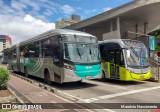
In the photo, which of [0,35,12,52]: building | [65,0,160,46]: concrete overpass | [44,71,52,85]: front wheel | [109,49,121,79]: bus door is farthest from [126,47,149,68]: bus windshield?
[0,35,12,52]: building

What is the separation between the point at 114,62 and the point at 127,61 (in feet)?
4.25

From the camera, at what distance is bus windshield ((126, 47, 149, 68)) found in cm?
1277

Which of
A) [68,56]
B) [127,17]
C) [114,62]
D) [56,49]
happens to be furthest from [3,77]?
[127,17]

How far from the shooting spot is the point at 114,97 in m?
9.09

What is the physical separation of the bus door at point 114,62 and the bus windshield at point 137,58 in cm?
77

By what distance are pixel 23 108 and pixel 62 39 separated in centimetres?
514

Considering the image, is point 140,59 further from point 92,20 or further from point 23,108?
point 92,20

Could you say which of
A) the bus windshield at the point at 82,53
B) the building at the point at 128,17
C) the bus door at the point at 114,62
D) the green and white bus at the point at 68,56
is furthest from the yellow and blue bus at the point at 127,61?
the building at the point at 128,17

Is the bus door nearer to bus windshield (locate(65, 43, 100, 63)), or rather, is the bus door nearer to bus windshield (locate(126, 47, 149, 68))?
bus windshield (locate(126, 47, 149, 68))

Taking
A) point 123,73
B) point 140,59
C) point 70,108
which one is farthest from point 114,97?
point 140,59

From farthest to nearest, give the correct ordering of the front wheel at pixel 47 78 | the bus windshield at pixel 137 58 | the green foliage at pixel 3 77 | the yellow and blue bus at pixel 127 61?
the front wheel at pixel 47 78, the bus windshield at pixel 137 58, the yellow and blue bus at pixel 127 61, the green foliage at pixel 3 77

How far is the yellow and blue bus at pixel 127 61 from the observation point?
41.6 ft

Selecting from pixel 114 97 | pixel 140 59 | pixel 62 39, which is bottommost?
pixel 114 97

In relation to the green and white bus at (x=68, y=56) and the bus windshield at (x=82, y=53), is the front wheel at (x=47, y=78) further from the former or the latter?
the bus windshield at (x=82, y=53)
